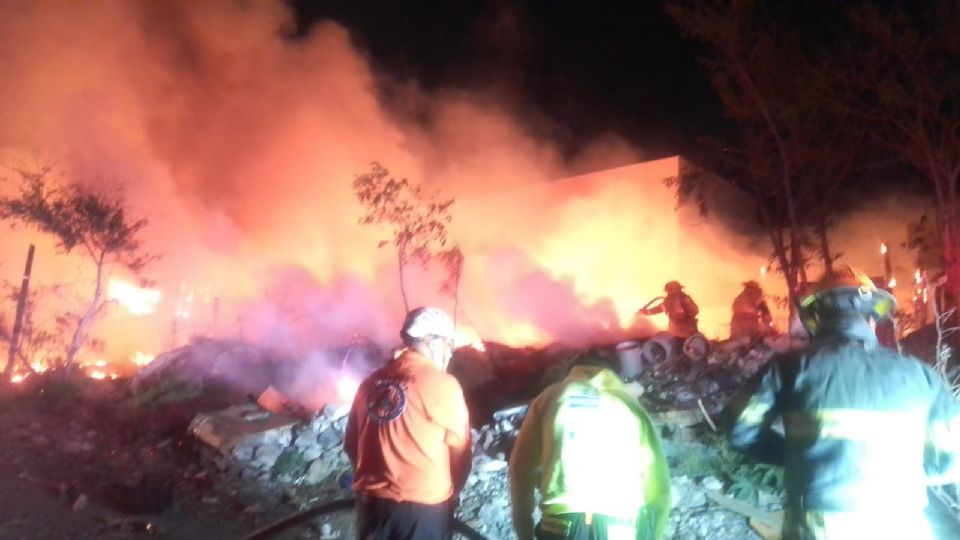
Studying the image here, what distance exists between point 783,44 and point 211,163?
42.8ft

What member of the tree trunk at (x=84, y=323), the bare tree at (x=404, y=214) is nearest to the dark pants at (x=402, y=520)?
the tree trunk at (x=84, y=323)

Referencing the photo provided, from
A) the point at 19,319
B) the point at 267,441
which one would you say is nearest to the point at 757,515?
the point at 267,441

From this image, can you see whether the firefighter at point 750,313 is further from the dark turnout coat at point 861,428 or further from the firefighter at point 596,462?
the dark turnout coat at point 861,428

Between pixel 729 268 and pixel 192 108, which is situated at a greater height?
pixel 192 108

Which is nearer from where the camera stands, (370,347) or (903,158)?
(903,158)

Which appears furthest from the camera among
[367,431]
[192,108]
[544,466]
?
[192,108]

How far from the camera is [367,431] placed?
359cm

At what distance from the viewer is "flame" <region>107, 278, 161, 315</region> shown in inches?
549

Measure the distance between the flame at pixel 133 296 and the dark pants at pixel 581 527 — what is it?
41.0 ft

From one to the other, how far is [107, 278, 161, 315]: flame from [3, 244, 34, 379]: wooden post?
4.21 ft

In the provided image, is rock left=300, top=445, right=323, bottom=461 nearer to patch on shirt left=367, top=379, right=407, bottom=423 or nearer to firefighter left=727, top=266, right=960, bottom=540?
patch on shirt left=367, top=379, right=407, bottom=423

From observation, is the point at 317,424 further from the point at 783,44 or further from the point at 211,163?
the point at 211,163

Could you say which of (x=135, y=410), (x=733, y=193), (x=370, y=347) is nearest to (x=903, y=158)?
(x=733, y=193)

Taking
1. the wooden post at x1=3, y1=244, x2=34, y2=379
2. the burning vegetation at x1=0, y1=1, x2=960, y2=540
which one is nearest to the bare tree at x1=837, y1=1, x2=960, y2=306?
the burning vegetation at x1=0, y1=1, x2=960, y2=540
